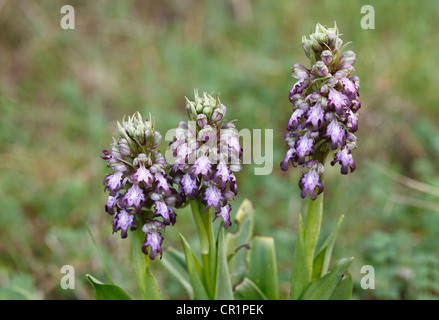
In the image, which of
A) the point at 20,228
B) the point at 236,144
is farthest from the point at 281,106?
the point at 236,144

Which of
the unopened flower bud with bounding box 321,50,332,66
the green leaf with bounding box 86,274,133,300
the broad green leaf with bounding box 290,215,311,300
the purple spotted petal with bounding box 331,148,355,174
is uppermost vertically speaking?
the unopened flower bud with bounding box 321,50,332,66

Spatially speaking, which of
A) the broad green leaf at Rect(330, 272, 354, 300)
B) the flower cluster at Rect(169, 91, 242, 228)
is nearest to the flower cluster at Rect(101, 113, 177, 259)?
the flower cluster at Rect(169, 91, 242, 228)

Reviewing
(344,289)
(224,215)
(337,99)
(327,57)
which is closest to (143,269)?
(224,215)

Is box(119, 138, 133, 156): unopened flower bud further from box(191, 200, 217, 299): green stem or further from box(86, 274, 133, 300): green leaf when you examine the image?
box(86, 274, 133, 300): green leaf

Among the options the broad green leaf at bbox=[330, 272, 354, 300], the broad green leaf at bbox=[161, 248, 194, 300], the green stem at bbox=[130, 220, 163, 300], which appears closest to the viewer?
the green stem at bbox=[130, 220, 163, 300]

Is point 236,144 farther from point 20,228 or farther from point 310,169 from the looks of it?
point 20,228

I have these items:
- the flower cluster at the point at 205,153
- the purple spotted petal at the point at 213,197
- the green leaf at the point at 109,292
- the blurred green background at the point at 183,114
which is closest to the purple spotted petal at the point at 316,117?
the flower cluster at the point at 205,153
